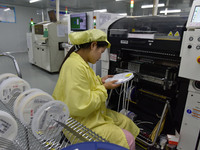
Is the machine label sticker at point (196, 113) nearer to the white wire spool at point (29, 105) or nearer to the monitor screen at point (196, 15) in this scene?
the monitor screen at point (196, 15)

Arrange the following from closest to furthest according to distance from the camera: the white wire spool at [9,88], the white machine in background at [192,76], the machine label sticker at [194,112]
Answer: the white wire spool at [9,88] → the white machine in background at [192,76] → the machine label sticker at [194,112]

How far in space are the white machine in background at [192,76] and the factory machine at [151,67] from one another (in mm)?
64

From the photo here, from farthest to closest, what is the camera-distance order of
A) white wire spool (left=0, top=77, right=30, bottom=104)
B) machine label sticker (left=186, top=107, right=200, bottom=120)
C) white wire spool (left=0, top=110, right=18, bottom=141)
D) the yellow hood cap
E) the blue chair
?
machine label sticker (left=186, top=107, right=200, bottom=120), the yellow hood cap, white wire spool (left=0, top=77, right=30, bottom=104), white wire spool (left=0, top=110, right=18, bottom=141), the blue chair

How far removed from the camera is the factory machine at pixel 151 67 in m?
1.44

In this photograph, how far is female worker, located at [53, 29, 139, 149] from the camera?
99cm

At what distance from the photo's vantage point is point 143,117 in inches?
80.1

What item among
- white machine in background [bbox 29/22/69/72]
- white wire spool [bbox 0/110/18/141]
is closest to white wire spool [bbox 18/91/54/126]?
white wire spool [bbox 0/110/18/141]

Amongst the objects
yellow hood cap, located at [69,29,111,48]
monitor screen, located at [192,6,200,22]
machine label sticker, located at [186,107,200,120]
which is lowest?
machine label sticker, located at [186,107,200,120]

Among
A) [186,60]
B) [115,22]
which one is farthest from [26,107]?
[115,22]

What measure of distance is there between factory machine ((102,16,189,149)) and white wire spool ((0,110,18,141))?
134cm

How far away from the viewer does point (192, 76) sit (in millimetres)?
1253

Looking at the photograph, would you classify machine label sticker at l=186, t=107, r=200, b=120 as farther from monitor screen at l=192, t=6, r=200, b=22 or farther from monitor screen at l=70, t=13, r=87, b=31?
monitor screen at l=70, t=13, r=87, b=31

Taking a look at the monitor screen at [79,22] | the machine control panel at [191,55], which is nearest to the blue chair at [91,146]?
the machine control panel at [191,55]

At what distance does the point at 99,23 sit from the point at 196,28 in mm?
1891
